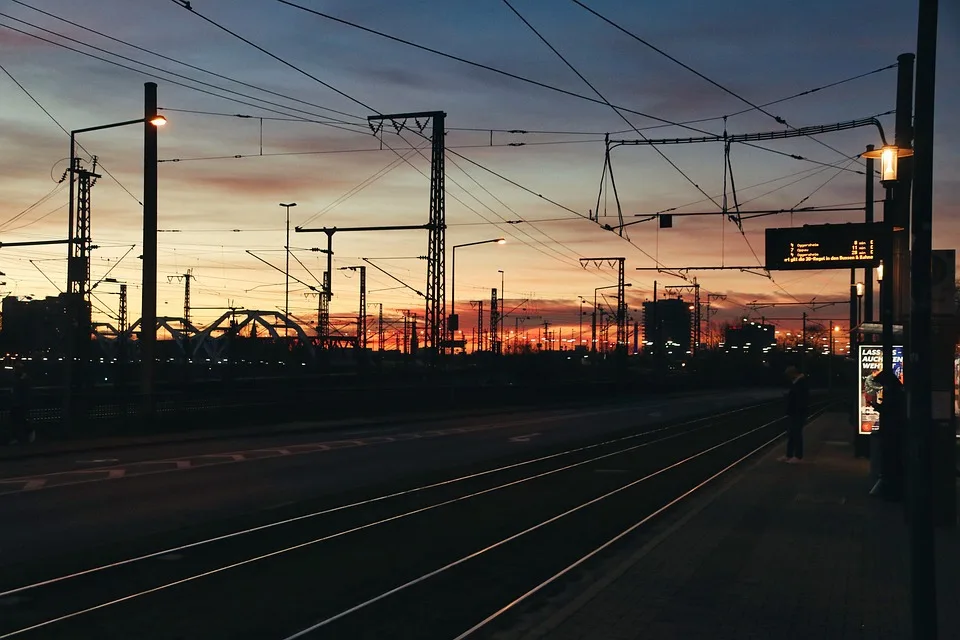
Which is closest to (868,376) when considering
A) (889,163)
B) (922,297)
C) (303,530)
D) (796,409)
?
(796,409)

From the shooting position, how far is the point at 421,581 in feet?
34.0

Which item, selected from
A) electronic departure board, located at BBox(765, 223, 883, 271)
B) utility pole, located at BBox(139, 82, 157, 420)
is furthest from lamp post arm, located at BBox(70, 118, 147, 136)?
electronic departure board, located at BBox(765, 223, 883, 271)

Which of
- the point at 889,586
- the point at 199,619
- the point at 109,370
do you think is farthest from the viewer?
the point at 109,370

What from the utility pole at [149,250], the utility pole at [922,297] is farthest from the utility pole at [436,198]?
the utility pole at [922,297]

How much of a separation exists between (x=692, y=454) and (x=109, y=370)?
7092cm

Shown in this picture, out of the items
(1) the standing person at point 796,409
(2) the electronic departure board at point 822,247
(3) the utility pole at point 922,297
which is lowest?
(1) the standing person at point 796,409

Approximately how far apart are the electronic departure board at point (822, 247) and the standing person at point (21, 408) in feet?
56.6

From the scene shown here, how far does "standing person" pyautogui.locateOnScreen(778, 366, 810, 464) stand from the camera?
2311 centimetres

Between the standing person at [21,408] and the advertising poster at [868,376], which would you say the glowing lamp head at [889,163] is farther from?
the standing person at [21,408]

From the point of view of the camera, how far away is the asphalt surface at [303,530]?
29.1 feet

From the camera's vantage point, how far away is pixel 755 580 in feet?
32.8

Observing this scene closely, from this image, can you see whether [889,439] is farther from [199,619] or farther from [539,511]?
[199,619]

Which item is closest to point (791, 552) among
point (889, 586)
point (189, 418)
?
point (889, 586)

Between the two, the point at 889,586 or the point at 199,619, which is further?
the point at 889,586
